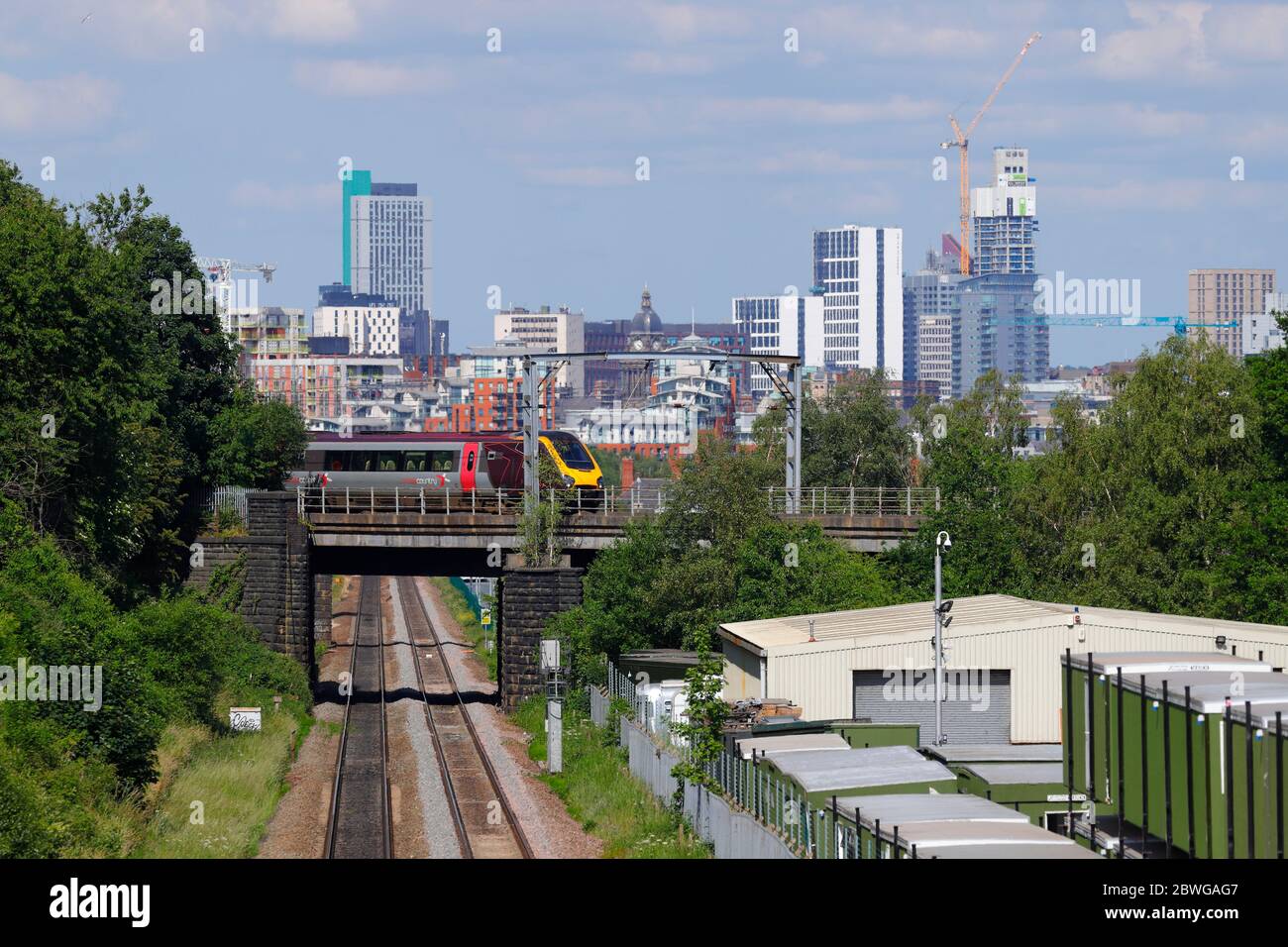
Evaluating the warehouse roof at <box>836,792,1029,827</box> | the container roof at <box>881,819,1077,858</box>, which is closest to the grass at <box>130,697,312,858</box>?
the warehouse roof at <box>836,792,1029,827</box>

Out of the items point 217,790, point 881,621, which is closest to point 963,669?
point 881,621

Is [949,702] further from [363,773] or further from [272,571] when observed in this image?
[272,571]

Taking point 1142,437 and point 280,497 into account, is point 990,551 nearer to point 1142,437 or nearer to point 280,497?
point 1142,437

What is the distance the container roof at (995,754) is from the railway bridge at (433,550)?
62.9ft

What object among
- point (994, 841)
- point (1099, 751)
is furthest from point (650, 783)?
point (994, 841)

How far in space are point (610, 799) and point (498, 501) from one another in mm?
21759

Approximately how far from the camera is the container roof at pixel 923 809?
15586 mm

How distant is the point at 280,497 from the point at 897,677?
2326 cm

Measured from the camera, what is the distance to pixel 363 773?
34969 millimetres

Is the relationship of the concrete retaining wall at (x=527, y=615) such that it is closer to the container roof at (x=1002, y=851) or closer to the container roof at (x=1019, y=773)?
the container roof at (x=1019, y=773)
